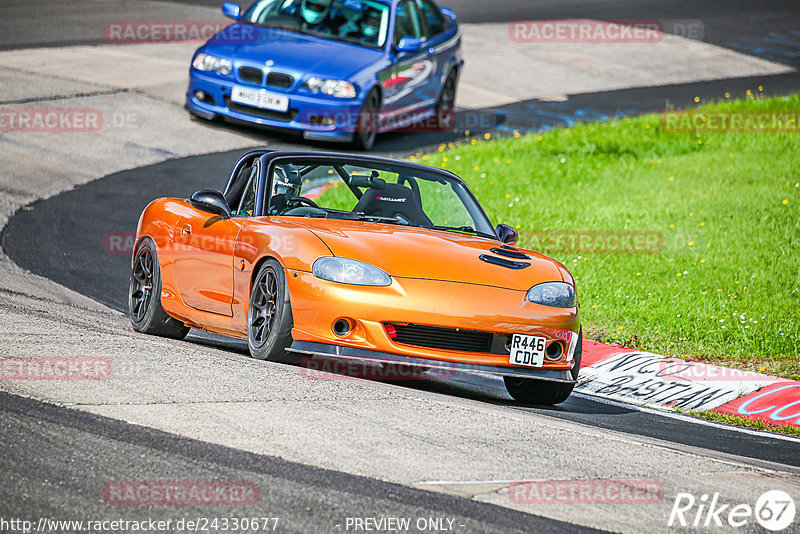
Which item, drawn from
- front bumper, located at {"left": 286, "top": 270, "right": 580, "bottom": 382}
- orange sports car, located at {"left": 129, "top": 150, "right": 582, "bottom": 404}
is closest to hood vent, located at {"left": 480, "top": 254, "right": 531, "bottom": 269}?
orange sports car, located at {"left": 129, "top": 150, "right": 582, "bottom": 404}

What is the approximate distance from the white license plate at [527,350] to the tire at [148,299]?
9.46ft

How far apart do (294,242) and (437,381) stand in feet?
6.29

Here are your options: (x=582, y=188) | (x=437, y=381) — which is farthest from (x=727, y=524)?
(x=582, y=188)

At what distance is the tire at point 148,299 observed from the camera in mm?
8711

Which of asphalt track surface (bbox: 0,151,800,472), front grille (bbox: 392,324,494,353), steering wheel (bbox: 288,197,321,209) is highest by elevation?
steering wheel (bbox: 288,197,321,209)

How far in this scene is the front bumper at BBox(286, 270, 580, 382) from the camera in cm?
677

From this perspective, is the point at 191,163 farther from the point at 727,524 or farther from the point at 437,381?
the point at 727,524

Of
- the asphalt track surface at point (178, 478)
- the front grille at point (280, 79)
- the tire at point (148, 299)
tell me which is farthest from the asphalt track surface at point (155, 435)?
the front grille at point (280, 79)

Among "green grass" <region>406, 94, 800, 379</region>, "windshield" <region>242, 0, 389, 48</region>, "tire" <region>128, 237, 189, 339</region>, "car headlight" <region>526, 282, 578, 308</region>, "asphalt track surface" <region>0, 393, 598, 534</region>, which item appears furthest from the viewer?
"windshield" <region>242, 0, 389, 48</region>

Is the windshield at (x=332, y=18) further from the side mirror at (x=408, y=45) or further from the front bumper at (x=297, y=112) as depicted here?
the front bumper at (x=297, y=112)

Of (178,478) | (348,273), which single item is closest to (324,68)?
(348,273)

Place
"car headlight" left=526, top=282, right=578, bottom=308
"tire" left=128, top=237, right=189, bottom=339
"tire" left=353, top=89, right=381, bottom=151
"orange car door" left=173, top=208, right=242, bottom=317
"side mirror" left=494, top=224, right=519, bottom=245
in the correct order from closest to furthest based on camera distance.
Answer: "car headlight" left=526, top=282, right=578, bottom=308 → "orange car door" left=173, top=208, right=242, bottom=317 → "side mirror" left=494, top=224, right=519, bottom=245 → "tire" left=128, top=237, right=189, bottom=339 → "tire" left=353, top=89, right=381, bottom=151

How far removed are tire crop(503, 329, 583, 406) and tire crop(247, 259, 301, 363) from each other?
1493 mm

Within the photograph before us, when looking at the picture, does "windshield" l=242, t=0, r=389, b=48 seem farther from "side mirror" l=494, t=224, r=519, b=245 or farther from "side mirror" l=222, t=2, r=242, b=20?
"side mirror" l=494, t=224, r=519, b=245
